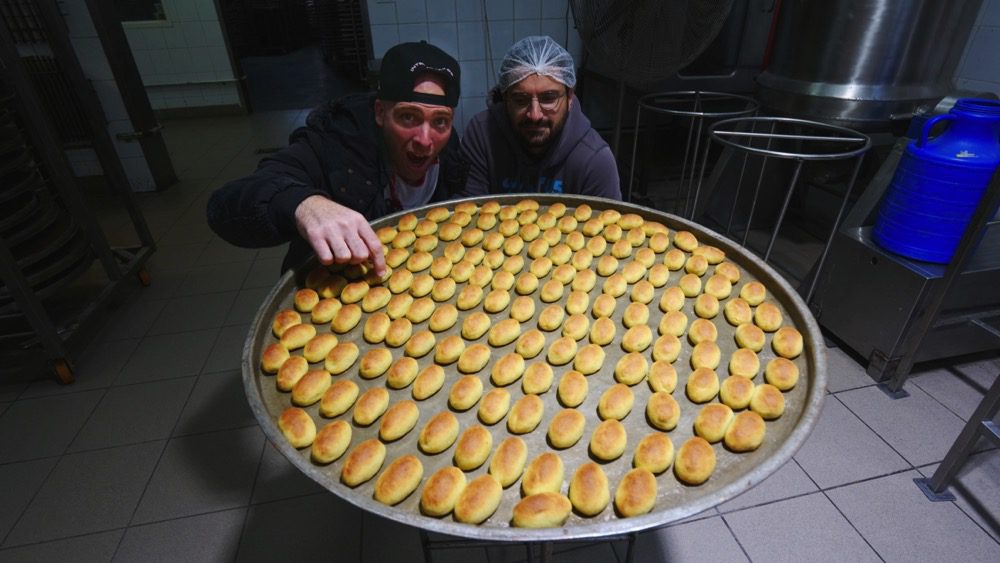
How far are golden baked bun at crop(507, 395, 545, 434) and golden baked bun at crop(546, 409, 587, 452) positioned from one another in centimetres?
3

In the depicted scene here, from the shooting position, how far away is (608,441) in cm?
75

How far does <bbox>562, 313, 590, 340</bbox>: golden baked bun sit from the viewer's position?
1001 mm

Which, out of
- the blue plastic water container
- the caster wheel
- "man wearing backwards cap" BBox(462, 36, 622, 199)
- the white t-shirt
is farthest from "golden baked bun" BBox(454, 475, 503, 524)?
the caster wheel

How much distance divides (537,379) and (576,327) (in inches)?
7.1

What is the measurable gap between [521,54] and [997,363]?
2.53m

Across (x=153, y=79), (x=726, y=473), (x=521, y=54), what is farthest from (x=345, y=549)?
(x=153, y=79)

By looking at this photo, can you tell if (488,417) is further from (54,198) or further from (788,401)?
(54,198)

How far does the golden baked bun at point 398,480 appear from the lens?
0.69 meters

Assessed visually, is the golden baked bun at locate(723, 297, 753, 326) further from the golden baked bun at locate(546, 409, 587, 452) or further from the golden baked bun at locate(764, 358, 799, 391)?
the golden baked bun at locate(546, 409, 587, 452)

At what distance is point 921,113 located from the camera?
2.02 m

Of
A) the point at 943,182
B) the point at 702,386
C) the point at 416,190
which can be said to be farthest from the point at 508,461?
the point at 943,182

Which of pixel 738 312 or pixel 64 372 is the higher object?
pixel 738 312

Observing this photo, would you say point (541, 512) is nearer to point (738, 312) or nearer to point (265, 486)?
point (738, 312)

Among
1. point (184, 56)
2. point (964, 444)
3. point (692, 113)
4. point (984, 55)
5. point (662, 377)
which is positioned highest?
point (984, 55)
